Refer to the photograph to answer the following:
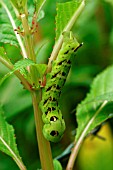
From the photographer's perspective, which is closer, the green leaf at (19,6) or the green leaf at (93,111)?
the green leaf at (19,6)

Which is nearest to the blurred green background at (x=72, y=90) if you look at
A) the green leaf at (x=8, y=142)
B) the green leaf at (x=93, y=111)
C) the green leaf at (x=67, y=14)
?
the green leaf at (x=93, y=111)

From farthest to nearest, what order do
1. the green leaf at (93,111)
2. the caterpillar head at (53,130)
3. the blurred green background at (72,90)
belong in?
1. the blurred green background at (72,90)
2. the green leaf at (93,111)
3. the caterpillar head at (53,130)

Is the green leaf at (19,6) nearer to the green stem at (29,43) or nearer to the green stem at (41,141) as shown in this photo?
the green stem at (29,43)

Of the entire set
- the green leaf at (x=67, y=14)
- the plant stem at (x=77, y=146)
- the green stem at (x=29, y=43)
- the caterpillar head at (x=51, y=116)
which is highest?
the green leaf at (x=67, y=14)

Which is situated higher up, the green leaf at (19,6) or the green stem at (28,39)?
the green leaf at (19,6)

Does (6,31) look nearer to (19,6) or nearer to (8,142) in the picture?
(19,6)

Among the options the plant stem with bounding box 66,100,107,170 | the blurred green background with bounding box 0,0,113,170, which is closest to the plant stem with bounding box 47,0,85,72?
the plant stem with bounding box 66,100,107,170

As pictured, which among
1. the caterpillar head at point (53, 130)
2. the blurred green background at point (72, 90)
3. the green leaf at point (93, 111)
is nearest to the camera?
the caterpillar head at point (53, 130)
